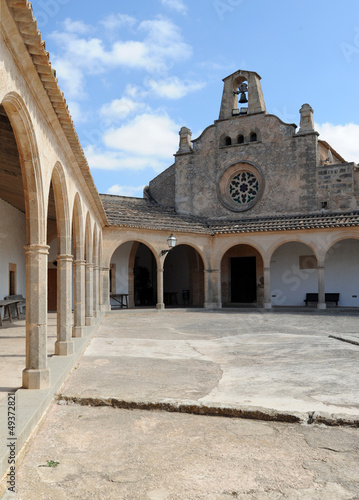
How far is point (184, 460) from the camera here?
3.65 m

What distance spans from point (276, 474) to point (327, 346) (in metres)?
6.44

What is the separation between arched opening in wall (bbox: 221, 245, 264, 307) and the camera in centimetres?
2409

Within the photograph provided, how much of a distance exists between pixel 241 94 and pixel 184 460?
2454 centimetres

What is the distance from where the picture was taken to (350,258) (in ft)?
70.7

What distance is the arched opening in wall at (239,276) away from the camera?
2409 cm

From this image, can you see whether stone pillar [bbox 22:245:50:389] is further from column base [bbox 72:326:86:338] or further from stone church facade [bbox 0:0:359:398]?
column base [bbox 72:326:86:338]

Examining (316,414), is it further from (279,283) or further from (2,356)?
(279,283)

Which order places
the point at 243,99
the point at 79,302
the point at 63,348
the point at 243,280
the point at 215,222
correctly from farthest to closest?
the point at 243,99 < the point at 243,280 < the point at 215,222 < the point at 79,302 < the point at 63,348

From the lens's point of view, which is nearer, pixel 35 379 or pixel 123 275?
pixel 35 379

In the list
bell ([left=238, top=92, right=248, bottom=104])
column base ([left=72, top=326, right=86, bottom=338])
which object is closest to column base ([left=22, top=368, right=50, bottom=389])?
column base ([left=72, top=326, right=86, bottom=338])

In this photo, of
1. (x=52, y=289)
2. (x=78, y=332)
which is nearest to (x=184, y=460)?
(x=78, y=332)

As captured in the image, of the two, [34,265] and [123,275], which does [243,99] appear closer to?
[123,275]

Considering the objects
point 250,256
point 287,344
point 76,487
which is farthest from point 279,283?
point 76,487

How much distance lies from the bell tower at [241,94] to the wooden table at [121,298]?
1154cm
